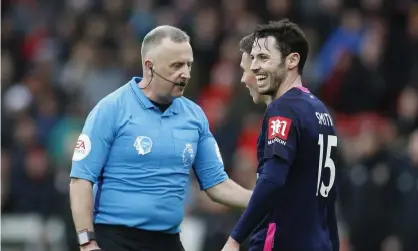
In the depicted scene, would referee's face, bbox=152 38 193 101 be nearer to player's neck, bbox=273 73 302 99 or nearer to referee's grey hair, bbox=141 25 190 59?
referee's grey hair, bbox=141 25 190 59

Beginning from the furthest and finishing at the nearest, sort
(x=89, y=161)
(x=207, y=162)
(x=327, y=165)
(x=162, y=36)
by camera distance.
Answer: (x=207, y=162) → (x=162, y=36) → (x=89, y=161) → (x=327, y=165)

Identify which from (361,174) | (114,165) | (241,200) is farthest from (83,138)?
(361,174)

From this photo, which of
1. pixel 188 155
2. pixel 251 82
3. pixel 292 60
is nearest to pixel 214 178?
pixel 188 155

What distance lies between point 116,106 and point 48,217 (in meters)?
7.55

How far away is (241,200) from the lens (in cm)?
802

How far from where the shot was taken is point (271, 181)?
6.87m

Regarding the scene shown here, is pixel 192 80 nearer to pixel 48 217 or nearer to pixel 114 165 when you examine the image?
pixel 48 217

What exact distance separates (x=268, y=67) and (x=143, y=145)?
38.3 inches

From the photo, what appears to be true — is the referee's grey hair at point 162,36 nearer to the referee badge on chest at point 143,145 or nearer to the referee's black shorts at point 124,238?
the referee badge on chest at point 143,145

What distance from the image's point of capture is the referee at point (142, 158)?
7.36 metres

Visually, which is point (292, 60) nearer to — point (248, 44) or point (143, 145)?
point (248, 44)

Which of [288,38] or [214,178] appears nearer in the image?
[288,38]

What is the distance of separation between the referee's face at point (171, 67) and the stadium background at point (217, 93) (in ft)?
18.3

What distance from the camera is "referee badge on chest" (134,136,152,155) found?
745 centimetres
